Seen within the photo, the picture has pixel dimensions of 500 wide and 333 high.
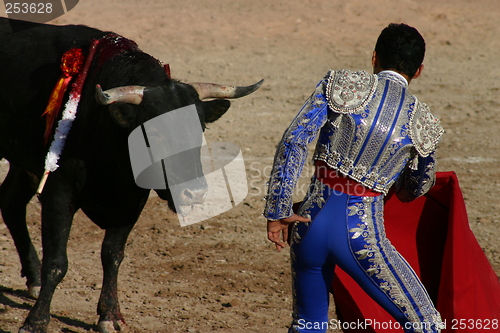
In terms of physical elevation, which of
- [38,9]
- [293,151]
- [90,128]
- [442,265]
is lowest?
[38,9]

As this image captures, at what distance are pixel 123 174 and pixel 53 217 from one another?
48cm

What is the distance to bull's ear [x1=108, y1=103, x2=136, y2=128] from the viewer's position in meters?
3.54

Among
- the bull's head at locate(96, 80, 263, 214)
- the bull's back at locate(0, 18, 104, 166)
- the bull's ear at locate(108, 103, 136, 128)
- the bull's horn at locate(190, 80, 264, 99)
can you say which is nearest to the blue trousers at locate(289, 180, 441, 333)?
the bull's head at locate(96, 80, 263, 214)

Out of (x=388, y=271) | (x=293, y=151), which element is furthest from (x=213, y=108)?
(x=388, y=271)

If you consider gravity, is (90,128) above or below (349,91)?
below

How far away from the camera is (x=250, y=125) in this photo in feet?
26.8

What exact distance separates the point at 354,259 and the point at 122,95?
62.3 inches

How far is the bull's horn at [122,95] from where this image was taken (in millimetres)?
3487

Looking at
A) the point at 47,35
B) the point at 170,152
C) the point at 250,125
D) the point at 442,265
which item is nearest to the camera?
the point at 442,265

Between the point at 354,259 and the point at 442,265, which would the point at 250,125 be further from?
the point at 354,259

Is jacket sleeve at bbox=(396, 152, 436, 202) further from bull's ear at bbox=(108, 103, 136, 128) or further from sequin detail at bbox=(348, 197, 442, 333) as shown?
bull's ear at bbox=(108, 103, 136, 128)

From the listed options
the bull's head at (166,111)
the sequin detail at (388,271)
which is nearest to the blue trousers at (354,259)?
the sequin detail at (388,271)

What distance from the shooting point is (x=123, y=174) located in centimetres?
380

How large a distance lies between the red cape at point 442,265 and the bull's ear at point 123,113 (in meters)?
1.36
